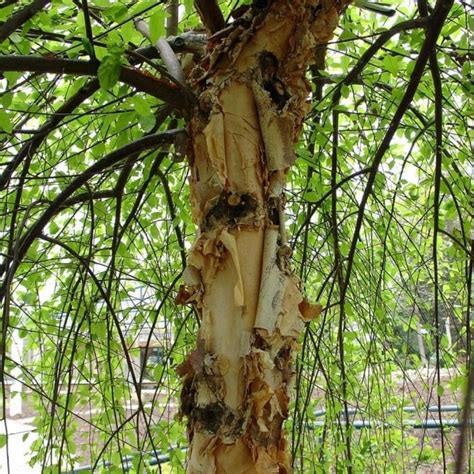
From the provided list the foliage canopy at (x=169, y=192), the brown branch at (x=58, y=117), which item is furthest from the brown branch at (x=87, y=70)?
the brown branch at (x=58, y=117)

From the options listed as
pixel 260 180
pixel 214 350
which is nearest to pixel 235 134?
pixel 260 180

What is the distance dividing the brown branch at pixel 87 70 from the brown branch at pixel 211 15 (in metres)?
0.13

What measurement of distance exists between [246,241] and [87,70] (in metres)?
0.28

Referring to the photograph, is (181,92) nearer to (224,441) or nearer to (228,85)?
(228,85)

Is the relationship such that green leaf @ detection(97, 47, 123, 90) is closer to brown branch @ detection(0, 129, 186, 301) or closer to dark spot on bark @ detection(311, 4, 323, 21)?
brown branch @ detection(0, 129, 186, 301)

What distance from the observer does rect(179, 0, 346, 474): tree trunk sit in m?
0.73

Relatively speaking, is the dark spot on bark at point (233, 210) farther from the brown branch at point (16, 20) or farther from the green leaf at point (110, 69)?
the brown branch at point (16, 20)

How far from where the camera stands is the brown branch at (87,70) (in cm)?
73

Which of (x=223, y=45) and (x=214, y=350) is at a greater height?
(x=223, y=45)

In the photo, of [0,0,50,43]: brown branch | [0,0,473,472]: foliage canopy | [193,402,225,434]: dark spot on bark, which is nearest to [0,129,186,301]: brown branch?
[0,0,473,472]: foliage canopy

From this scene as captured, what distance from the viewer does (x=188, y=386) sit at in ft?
2.46

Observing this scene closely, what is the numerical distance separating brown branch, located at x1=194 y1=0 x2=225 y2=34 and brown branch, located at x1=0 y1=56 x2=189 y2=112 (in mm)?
125

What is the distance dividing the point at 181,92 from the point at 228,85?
0.07 meters

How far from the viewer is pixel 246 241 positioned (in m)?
0.77
